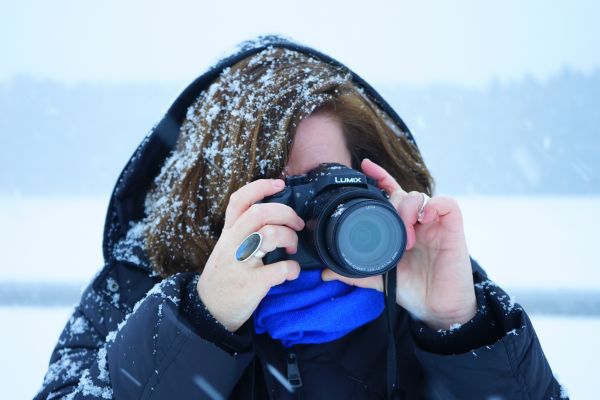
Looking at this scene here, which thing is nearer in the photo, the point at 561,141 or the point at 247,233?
the point at 247,233

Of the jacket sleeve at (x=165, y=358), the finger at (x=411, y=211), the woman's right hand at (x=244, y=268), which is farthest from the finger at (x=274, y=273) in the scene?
the finger at (x=411, y=211)

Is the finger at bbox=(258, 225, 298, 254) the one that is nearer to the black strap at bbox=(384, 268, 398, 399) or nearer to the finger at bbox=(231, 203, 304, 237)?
the finger at bbox=(231, 203, 304, 237)

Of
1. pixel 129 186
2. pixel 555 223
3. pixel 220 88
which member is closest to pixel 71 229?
pixel 129 186

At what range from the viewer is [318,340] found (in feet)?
2.68

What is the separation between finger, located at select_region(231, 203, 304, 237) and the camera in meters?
0.75

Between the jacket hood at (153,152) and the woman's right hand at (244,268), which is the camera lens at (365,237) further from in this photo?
the jacket hood at (153,152)

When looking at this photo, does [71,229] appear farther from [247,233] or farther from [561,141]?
[561,141]

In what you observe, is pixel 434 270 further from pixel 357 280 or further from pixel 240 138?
pixel 240 138

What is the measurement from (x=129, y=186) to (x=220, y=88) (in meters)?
0.32

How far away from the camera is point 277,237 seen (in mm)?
→ 755

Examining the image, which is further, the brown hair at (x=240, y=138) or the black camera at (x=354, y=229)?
the brown hair at (x=240, y=138)

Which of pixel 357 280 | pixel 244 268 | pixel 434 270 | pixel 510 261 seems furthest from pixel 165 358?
pixel 510 261

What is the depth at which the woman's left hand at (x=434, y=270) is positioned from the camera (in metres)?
0.78

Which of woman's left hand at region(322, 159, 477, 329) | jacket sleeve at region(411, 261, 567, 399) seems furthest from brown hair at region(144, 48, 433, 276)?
jacket sleeve at region(411, 261, 567, 399)
